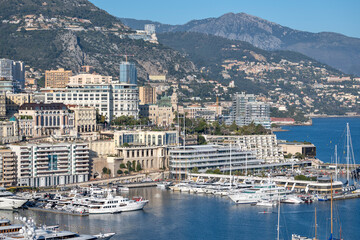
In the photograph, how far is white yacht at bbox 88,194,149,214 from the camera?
60.1m

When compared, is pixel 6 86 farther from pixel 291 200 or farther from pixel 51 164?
pixel 291 200

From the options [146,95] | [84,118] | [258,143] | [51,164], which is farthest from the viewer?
[146,95]

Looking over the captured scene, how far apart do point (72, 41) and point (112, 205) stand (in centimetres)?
9169

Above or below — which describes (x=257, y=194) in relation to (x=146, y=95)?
below

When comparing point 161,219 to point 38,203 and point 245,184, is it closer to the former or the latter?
point 38,203

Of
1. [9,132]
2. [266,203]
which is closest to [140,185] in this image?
[266,203]

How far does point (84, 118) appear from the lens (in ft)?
282

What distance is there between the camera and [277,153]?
90625mm

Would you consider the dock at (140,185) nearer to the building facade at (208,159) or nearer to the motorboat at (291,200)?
the building facade at (208,159)

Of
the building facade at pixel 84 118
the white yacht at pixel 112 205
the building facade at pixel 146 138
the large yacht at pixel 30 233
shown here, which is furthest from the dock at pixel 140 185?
the large yacht at pixel 30 233

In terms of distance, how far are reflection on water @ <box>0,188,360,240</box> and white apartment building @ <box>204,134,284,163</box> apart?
78.2ft

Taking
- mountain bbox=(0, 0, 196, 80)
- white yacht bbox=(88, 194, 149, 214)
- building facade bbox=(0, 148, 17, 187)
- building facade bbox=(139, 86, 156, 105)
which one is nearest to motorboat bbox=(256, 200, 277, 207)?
white yacht bbox=(88, 194, 149, 214)

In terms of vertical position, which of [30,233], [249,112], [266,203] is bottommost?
[266,203]

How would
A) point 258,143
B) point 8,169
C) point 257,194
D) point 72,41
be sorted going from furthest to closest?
1. point 72,41
2. point 258,143
3. point 8,169
4. point 257,194
